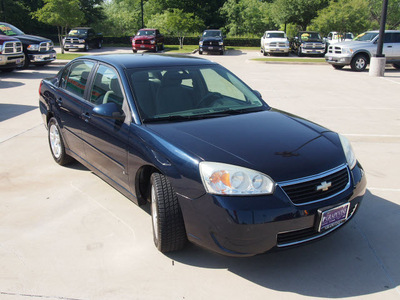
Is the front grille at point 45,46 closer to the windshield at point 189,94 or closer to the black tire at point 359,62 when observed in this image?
the black tire at point 359,62

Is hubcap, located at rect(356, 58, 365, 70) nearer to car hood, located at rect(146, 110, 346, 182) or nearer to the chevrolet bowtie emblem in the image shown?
car hood, located at rect(146, 110, 346, 182)

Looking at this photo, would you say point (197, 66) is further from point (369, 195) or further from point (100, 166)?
point (369, 195)

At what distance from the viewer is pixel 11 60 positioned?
15930mm

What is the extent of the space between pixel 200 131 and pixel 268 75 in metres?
14.8

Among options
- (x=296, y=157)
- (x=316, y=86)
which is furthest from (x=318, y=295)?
(x=316, y=86)

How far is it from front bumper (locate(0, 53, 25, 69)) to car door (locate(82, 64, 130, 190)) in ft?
41.6

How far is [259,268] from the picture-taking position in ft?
11.2

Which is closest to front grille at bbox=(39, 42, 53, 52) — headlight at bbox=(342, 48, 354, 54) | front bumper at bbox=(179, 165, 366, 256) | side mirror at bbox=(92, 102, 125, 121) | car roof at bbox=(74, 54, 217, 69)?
headlight at bbox=(342, 48, 354, 54)

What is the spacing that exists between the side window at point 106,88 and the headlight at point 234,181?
1.53m

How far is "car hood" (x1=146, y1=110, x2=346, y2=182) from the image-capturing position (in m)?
3.21

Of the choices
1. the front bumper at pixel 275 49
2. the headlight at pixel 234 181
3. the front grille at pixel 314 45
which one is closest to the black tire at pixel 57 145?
the headlight at pixel 234 181

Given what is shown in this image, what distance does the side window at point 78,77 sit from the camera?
4996mm

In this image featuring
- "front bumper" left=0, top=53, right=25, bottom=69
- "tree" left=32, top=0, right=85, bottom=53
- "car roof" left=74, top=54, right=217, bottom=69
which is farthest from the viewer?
"tree" left=32, top=0, right=85, bottom=53

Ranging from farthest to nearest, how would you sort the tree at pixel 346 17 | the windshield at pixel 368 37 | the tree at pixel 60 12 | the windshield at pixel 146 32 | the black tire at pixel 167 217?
the windshield at pixel 146 32 → the tree at pixel 346 17 → the tree at pixel 60 12 → the windshield at pixel 368 37 → the black tire at pixel 167 217
